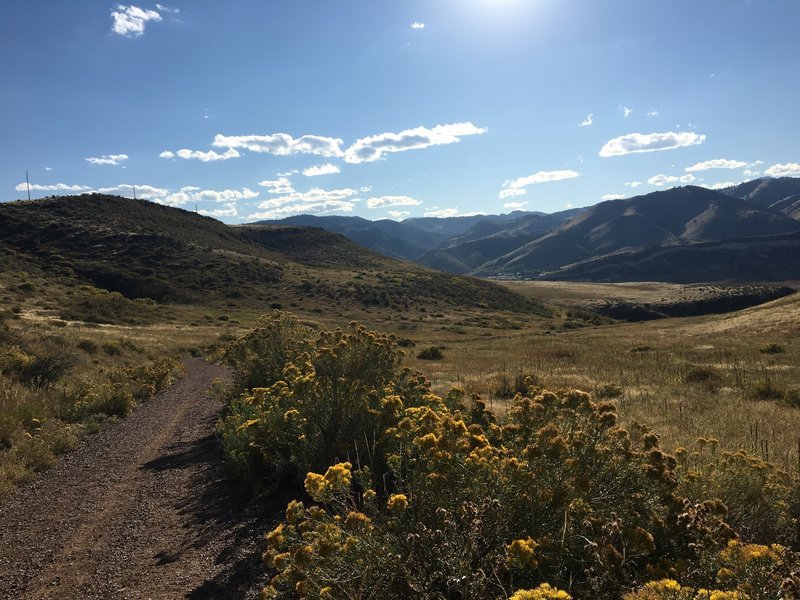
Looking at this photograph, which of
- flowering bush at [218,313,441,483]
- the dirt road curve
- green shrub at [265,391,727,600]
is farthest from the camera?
flowering bush at [218,313,441,483]

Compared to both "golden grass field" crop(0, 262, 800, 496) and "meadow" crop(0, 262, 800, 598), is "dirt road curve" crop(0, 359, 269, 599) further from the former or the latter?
"golden grass field" crop(0, 262, 800, 496)

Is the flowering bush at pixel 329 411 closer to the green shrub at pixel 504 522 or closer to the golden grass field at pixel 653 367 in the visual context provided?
the green shrub at pixel 504 522

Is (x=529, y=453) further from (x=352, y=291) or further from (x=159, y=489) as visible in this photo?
(x=352, y=291)

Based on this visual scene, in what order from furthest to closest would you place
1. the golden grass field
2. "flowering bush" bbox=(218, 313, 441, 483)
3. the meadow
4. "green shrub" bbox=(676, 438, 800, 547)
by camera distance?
the golden grass field
"flowering bush" bbox=(218, 313, 441, 483)
"green shrub" bbox=(676, 438, 800, 547)
the meadow

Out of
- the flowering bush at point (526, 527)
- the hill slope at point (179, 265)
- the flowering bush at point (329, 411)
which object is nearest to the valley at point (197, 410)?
the flowering bush at point (329, 411)

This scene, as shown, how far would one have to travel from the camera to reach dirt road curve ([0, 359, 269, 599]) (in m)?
4.81

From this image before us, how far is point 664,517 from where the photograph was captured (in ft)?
12.7

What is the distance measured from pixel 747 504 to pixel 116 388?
15.0 m

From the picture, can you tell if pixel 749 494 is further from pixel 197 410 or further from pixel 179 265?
pixel 179 265

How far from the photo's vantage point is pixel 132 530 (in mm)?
6027

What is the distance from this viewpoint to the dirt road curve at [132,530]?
481 centimetres

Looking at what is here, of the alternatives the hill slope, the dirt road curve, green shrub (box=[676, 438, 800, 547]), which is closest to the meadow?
green shrub (box=[676, 438, 800, 547])

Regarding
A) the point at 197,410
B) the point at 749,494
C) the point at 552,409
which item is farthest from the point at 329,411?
the point at 197,410

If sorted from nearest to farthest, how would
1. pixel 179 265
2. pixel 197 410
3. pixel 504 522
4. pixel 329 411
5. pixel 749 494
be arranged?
pixel 504 522 < pixel 749 494 < pixel 329 411 < pixel 197 410 < pixel 179 265
